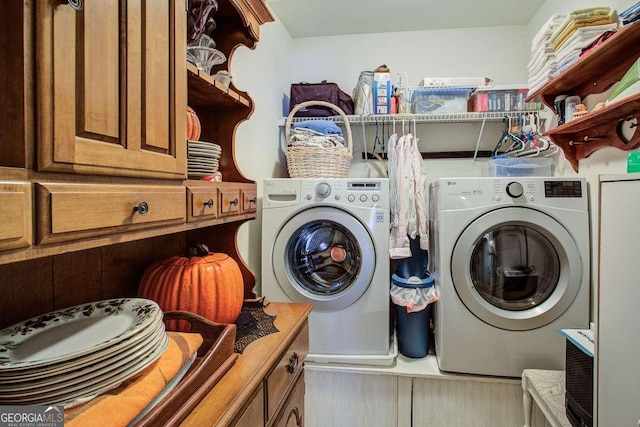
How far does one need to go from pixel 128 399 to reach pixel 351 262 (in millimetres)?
1465

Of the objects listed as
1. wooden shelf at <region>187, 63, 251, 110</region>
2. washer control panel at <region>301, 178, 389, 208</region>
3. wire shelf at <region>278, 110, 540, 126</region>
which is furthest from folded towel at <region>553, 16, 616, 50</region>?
wooden shelf at <region>187, 63, 251, 110</region>

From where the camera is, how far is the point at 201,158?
96cm

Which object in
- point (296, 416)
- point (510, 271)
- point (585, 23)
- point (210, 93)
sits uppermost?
point (585, 23)

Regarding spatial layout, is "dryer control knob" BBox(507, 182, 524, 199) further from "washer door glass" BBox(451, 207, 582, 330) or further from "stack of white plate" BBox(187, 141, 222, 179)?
"stack of white plate" BBox(187, 141, 222, 179)

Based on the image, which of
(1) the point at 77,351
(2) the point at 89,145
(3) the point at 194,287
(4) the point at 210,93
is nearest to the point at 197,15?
(4) the point at 210,93

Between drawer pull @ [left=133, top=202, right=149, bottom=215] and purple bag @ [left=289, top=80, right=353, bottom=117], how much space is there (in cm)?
194

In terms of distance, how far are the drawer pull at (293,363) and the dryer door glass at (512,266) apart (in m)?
1.10

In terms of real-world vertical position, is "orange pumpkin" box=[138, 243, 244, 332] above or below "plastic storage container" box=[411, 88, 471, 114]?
below

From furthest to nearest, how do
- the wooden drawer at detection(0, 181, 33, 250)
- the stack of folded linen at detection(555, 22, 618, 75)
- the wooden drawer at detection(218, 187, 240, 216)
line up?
the stack of folded linen at detection(555, 22, 618, 75), the wooden drawer at detection(218, 187, 240, 216), the wooden drawer at detection(0, 181, 33, 250)

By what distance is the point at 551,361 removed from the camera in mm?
1716

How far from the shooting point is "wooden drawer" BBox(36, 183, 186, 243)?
1.53ft

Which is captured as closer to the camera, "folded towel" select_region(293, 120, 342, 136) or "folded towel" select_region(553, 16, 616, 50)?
"folded towel" select_region(553, 16, 616, 50)

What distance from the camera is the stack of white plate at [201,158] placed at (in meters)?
0.94

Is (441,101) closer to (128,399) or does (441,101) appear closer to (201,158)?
(201,158)
